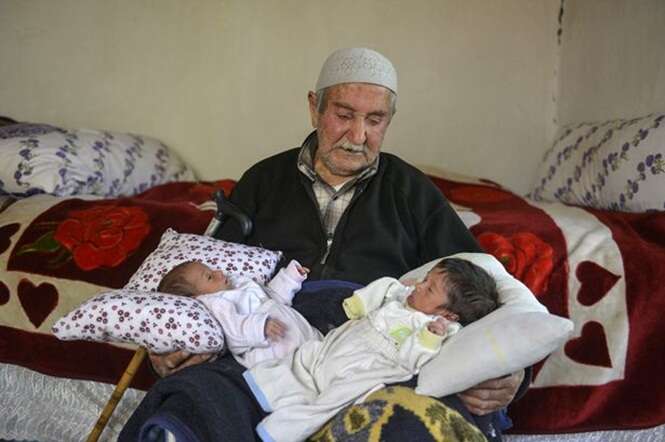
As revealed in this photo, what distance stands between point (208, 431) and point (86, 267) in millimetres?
965

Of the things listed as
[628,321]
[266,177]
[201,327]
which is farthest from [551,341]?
[266,177]

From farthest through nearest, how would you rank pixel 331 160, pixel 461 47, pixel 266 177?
pixel 461 47 → pixel 266 177 → pixel 331 160

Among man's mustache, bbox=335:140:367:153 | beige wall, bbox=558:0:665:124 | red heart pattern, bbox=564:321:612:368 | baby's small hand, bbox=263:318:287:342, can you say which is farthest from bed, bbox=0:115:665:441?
baby's small hand, bbox=263:318:287:342

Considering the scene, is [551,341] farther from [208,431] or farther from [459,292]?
[208,431]

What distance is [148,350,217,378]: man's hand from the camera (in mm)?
1371

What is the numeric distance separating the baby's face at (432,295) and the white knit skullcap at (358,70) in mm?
601

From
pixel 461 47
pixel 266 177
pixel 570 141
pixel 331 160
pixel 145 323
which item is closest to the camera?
pixel 145 323

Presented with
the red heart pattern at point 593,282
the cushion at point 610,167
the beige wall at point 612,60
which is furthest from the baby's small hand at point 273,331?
the beige wall at point 612,60

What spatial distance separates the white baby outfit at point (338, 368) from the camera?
1.19 meters

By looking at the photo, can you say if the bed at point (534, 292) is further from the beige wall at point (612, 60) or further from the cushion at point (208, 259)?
the cushion at point (208, 259)

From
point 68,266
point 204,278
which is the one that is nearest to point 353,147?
point 204,278

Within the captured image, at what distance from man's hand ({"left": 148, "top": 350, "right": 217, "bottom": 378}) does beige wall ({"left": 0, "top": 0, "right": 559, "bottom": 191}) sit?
1.95m

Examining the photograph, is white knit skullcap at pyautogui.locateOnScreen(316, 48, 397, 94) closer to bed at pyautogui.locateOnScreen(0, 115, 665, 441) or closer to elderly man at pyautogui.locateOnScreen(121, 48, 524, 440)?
elderly man at pyautogui.locateOnScreen(121, 48, 524, 440)

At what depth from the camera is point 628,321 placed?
5.24ft
